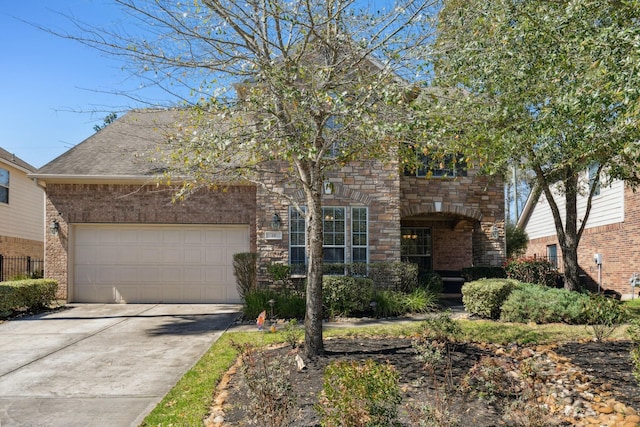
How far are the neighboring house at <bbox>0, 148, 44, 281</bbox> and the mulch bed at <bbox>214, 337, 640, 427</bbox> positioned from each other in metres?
13.3

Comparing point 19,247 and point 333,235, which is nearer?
point 333,235

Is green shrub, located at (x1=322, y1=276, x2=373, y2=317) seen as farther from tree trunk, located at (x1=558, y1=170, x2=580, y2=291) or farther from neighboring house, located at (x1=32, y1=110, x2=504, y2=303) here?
tree trunk, located at (x1=558, y1=170, x2=580, y2=291)

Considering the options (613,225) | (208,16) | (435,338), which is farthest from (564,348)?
(613,225)

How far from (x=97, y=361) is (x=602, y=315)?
8.11 metres

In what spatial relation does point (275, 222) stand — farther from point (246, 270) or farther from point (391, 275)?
point (391, 275)

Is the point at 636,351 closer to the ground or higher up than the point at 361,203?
closer to the ground

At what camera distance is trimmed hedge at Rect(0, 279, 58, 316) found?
36.0 ft

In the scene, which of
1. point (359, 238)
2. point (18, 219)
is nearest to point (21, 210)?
point (18, 219)

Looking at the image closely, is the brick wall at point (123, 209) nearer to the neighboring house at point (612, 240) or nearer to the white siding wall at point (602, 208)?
the white siding wall at point (602, 208)

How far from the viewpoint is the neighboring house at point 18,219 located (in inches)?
668

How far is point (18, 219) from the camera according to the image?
18234 mm

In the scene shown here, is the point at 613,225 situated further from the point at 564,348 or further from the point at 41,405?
the point at 41,405

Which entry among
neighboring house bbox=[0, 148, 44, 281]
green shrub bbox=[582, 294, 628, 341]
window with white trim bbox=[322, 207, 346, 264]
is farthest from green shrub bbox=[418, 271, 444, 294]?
neighboring house bbox=[0, 148, 44, 281]

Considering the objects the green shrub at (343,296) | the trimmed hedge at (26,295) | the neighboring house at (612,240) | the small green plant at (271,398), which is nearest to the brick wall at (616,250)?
the neighboring house at (612,240)
